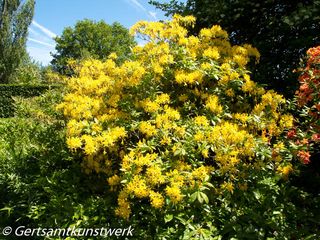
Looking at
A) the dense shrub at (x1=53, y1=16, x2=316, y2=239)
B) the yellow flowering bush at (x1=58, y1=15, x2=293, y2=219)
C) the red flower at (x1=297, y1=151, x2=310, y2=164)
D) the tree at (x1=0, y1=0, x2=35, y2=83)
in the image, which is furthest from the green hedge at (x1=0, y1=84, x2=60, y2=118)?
the red flower at (x1=297, y1=151, x2=310, y2=164)

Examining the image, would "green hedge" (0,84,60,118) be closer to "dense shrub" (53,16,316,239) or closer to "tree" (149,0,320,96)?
"tree" (149,0,320,96)

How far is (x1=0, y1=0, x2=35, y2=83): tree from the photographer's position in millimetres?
24219

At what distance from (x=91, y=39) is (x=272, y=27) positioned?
38899 millimetres

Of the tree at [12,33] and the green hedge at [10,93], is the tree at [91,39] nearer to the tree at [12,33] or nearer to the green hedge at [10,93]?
the tree at [12,33]

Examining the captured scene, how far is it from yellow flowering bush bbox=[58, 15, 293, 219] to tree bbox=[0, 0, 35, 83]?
2169cm

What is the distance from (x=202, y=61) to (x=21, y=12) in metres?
25.1

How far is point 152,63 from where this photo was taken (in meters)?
4.04

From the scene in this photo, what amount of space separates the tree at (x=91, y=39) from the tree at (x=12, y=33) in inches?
590

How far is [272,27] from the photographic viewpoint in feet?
16.8

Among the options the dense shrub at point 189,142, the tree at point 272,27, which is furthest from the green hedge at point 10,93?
the dense shrub at point 189,142

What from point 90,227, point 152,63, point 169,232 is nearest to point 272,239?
point 169,232

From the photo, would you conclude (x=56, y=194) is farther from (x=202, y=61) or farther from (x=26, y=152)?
(x=202, y=61)

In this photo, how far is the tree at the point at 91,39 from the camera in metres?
41.5

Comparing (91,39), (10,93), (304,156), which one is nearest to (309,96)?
(304,156)
